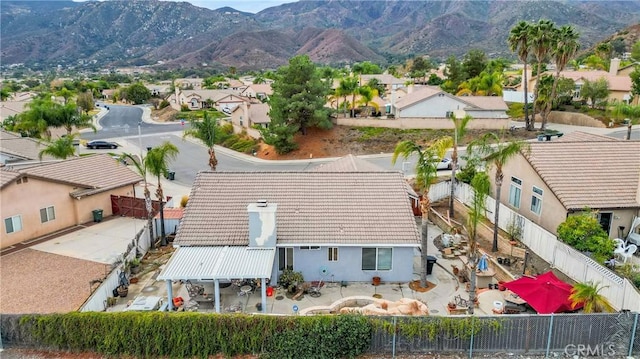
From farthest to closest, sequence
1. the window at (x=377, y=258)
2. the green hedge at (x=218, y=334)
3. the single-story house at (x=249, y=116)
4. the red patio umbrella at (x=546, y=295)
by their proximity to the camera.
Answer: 1. the single-story house at (x=249, y=116)
2. the window at (x=377, y=258)
3. the red patio umbrella at (x=546, y=295)
4. the green hedge at (x=218, y=334)

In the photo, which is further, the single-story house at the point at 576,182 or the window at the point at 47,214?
the window at the point at 47,214

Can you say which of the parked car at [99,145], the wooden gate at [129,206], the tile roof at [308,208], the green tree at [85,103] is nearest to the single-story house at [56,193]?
the wooden gate at [129,206]

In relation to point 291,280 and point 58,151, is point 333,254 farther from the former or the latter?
point 58,151

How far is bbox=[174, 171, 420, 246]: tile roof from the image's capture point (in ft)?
68.3

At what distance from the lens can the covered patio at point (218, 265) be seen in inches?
710

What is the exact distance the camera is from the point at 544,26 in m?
47.0

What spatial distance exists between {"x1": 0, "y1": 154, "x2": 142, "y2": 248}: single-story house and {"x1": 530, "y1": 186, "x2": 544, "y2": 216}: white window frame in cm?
2604

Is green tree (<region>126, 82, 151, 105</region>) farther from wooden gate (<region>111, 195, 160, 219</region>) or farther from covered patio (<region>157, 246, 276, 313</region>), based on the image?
covered patio (<region>157, 246, 276, 313</region>)

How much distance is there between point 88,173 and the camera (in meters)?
32.1

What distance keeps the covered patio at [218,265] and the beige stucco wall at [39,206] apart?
12737 millimetres

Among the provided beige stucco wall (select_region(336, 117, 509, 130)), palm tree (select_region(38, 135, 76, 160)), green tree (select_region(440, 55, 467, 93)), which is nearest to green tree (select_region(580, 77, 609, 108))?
beige stucco wall (select_region(336, 117, 509, 130))

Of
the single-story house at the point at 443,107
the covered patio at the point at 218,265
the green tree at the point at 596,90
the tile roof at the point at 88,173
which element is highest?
the green tree at the point at 596,90

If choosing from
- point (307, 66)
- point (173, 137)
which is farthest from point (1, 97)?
point (307, 66)

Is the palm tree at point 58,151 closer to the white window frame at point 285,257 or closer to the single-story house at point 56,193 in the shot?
Result: the single-story house at point 56,193
